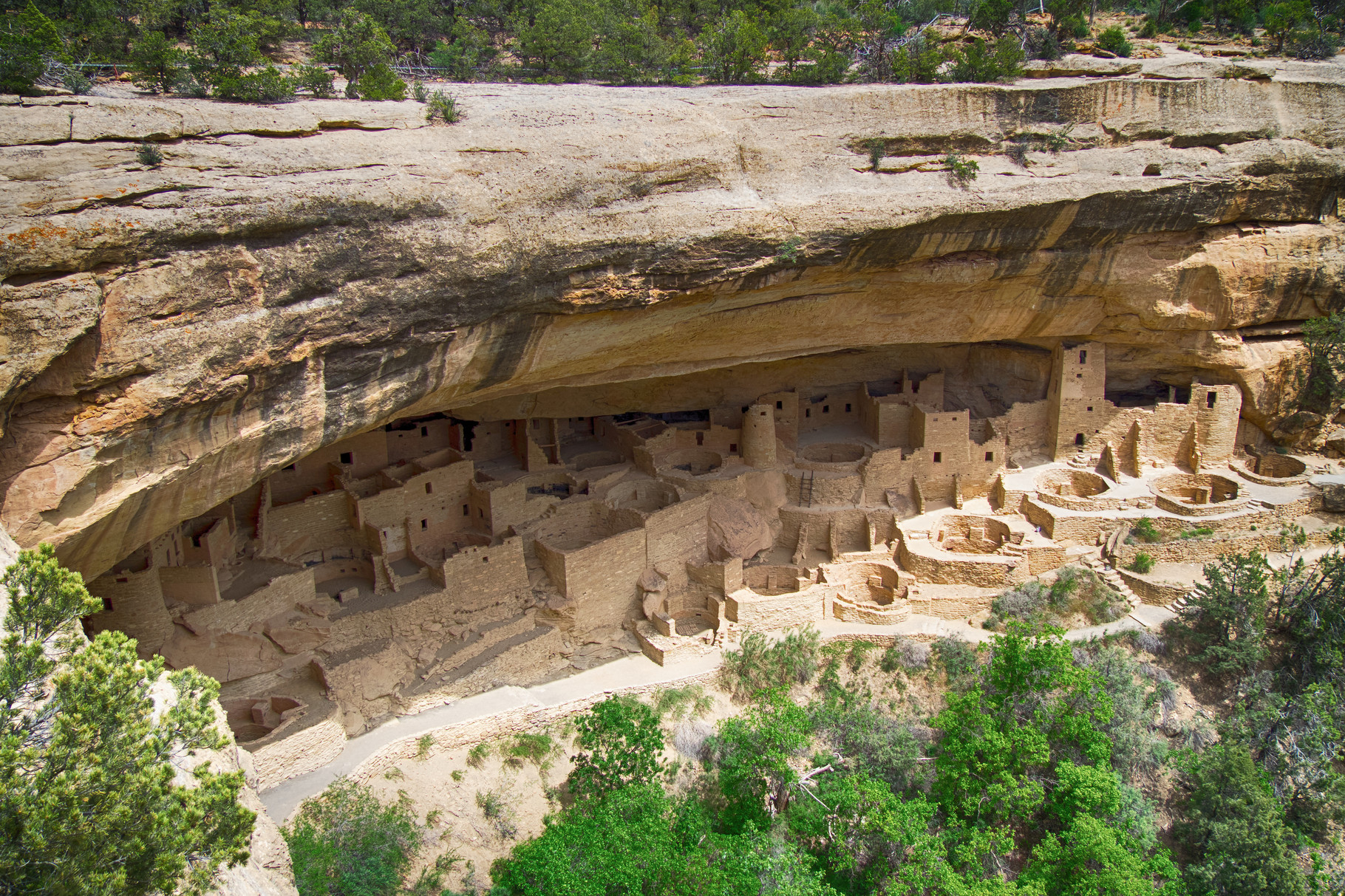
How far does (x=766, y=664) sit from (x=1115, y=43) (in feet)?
47.4

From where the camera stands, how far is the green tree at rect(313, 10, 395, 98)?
14.1 m

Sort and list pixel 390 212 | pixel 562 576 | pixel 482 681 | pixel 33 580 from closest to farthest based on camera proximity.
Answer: pixel 33 580 < pixel 390 212 < pixel 482 681 < pixel 562 576

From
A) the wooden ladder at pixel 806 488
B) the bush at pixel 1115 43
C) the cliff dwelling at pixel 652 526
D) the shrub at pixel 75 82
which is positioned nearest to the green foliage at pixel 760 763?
the cliff dwelling at pixel 652 526

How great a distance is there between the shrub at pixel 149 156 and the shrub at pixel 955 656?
1391 cm

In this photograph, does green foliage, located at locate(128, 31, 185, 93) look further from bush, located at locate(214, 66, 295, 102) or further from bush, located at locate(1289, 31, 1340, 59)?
bush, located at locate(1289, 31, 1340, 59)

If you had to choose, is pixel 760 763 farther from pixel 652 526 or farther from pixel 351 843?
pixel 351 843

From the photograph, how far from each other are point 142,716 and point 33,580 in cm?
110

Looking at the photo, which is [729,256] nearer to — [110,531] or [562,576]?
[562,576]

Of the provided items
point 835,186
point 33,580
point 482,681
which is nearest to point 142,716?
point 33,580

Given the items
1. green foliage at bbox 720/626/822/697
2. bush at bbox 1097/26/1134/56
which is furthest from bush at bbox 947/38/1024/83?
green foliage at bbox 720/626/822/697

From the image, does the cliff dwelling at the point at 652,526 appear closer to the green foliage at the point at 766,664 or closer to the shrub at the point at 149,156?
the green foliage at the point at 766,664

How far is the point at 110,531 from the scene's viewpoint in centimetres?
995

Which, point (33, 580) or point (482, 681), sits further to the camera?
point (482, 681)

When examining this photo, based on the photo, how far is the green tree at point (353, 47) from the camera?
1408cm
